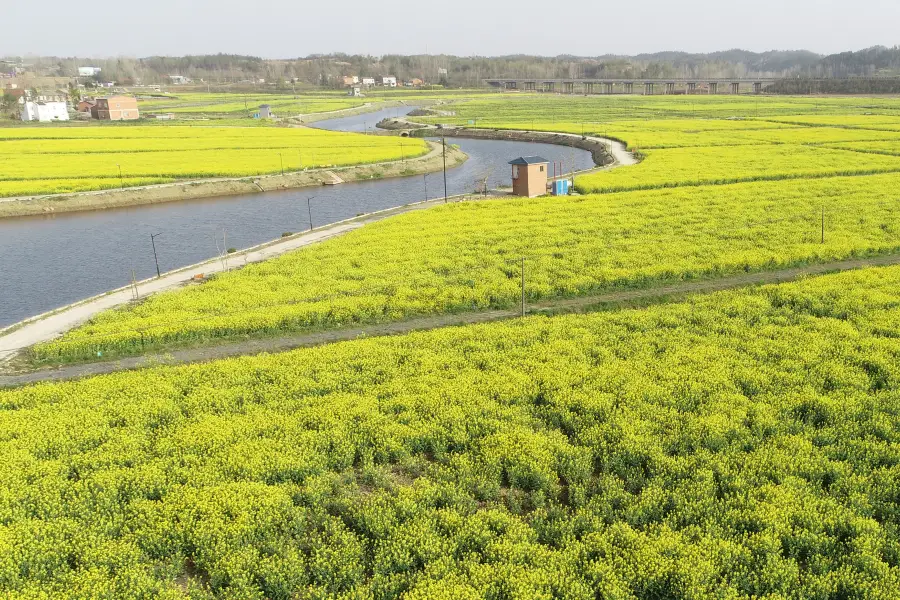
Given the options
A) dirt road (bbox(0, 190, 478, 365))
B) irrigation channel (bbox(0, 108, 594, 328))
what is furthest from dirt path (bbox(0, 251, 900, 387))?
irrigation channel (bbox(0, 108, 594, 328))

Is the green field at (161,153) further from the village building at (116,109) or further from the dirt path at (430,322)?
the dirt path at (430,322)

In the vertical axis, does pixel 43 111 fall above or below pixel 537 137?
above

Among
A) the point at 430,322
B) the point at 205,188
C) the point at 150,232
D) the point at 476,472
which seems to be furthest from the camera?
the point at 205,188

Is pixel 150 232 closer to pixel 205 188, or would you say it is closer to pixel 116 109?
pixel 205 188

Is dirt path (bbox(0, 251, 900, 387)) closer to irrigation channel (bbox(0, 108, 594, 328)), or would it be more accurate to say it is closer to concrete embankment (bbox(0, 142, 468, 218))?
irrigation channel (bbox(0, 108, 594, 328))

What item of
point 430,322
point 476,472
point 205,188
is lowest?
point 476,472

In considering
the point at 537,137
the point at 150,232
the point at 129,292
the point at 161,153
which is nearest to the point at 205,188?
the point at 150,232

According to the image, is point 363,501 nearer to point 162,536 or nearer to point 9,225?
point 162,536

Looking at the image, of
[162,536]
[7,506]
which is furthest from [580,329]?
[7,506]
